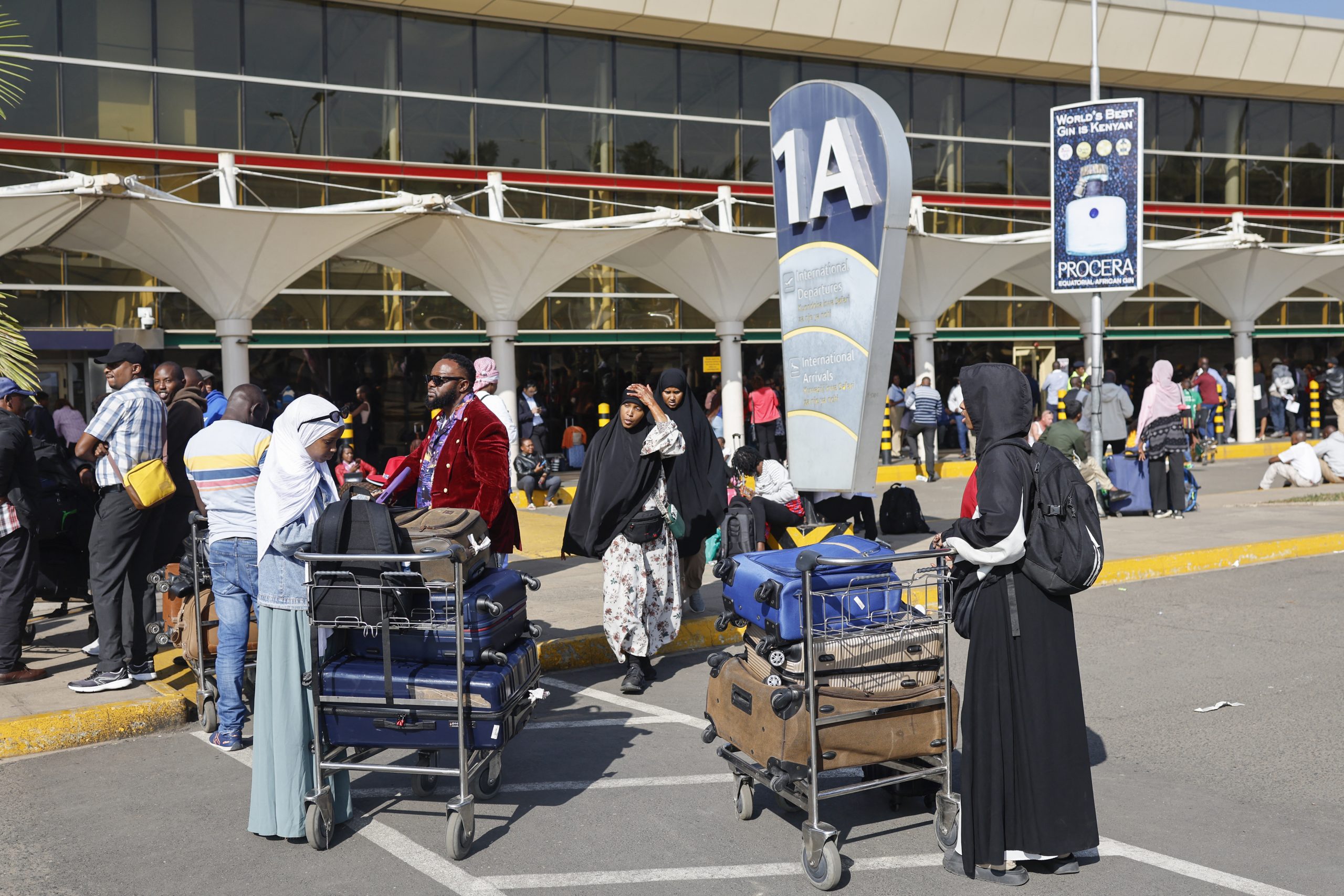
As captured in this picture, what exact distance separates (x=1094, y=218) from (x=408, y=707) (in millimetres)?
13081

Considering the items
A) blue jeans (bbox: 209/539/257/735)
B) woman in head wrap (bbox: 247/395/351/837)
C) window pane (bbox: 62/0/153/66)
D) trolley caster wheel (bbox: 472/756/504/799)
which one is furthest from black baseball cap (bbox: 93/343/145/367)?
window pane (bbox: 62/0/153/66)

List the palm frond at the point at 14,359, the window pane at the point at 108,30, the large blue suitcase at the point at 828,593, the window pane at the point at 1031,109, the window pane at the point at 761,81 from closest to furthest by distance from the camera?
the large blue suitcase at the point at 828,593 < the palm frond at the point at 14,359 < the window pane at the point at 108,30 < the window pane at the point at 761,81 < the window pane at the point at 1031,109

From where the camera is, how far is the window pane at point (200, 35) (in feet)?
66.1

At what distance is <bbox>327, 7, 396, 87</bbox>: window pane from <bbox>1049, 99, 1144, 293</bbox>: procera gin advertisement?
12660mm

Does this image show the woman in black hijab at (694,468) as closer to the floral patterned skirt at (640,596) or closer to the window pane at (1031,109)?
the floral patterned skirt at (640,596)

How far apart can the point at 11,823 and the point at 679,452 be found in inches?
154

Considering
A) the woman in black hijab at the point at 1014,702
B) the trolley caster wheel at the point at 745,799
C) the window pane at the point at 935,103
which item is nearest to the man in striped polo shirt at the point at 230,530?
the trolley caster wheel at the point at 745,799

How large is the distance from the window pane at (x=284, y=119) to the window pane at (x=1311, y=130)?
26154mm

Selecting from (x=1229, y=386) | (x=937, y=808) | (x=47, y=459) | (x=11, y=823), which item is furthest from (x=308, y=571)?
(x=1229, y=386)

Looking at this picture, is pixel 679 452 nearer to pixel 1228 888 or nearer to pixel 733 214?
pixel 1228 888

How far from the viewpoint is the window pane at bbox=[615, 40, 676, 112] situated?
24.3 m

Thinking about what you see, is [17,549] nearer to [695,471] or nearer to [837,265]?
[695,471]

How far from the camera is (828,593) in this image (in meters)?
4.37

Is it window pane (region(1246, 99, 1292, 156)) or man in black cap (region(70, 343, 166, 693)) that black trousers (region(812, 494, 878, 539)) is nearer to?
man in black cap (region(70, 343, 166, 693))
